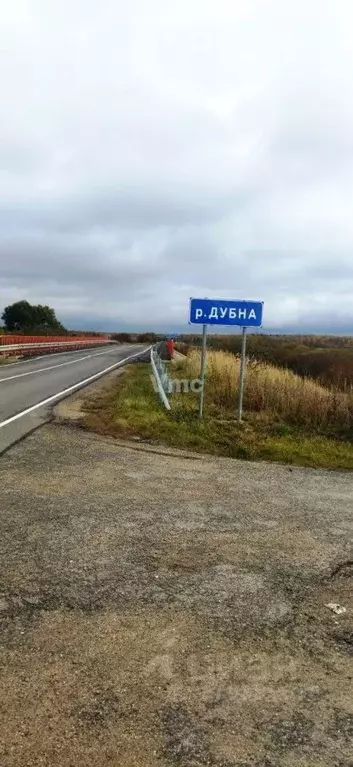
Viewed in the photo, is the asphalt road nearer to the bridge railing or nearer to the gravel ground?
the gravel ground

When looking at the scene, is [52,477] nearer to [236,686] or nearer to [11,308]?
[236,686]

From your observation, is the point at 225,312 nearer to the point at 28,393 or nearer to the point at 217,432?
the point at 217,432

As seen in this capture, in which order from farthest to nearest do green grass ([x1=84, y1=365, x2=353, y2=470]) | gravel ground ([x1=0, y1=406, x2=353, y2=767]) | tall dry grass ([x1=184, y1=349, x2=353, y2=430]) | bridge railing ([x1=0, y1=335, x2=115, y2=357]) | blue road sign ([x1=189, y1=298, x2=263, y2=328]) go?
1. bridge railing ([x1=0, y1=335, x2=115, y2=357])
2. tall dry grass ([x1=184, y1=349, x2=353, y2=430])
3. blue road sign ([x1=189, y1=298, x2=263, y2=328])
4. green grass ([x1=84, y1=365, x2=353, y2=470])
5. gravel ground ([x1=0, y1=406, x2=353, y2=767])

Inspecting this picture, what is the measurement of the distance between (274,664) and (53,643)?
1328 mm

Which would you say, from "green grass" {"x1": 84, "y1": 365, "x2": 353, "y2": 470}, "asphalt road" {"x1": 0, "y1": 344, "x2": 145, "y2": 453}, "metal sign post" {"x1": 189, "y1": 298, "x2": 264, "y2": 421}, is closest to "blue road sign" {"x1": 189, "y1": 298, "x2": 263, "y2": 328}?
"metal sign post" {"x1": 189, "y1": 298, "x2": 264, "y2": 421}

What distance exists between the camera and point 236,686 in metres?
3.34

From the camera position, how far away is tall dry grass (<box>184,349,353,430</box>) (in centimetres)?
1383

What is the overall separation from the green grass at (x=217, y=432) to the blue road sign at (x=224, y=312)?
2.11 metres

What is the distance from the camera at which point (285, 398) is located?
14805 millimetres

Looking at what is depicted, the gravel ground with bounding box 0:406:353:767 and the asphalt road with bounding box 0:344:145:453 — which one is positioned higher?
the asphalt road with bounding box 0:344:145:453

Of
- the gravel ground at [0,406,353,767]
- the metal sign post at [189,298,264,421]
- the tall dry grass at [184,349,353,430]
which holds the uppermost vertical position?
the metal sign post at [189,298,264,421]

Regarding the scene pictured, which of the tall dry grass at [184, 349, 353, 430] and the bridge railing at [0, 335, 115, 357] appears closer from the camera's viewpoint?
the tall dry grass at [184, 349, 353, 430]

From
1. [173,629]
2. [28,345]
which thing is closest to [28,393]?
[173,629]

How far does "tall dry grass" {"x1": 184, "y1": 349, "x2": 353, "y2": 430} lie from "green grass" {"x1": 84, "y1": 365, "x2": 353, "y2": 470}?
2.34 ft
